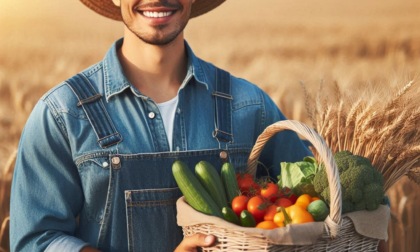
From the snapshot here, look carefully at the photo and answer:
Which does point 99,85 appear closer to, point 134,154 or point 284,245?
point 134,154

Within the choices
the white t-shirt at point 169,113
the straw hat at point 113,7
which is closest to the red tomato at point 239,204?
the white t-shirt at point 169,113

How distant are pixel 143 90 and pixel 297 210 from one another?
0.83 meters

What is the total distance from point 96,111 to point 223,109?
49 cm

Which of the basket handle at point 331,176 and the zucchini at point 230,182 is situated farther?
the zucchini at point 230,182

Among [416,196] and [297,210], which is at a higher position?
[297,210]

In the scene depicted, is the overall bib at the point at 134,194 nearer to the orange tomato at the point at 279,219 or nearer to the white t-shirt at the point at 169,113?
the white t-shirt at the point at 169,113

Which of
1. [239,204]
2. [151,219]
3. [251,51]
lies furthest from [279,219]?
[251,51]

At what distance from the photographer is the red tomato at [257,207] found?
3.06 metres

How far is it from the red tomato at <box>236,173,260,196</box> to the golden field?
2419 millimetres

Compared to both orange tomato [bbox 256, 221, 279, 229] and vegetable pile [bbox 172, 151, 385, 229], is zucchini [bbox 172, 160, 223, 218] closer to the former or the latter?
vegetable pile [bbox 172, 151, 385, 229]

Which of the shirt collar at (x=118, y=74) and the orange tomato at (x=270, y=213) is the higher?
the shirt collar at (x=118, y=74)

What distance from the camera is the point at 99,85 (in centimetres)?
352

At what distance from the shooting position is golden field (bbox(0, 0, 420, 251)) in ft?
18.9

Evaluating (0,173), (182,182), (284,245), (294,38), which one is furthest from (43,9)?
(284,245)
